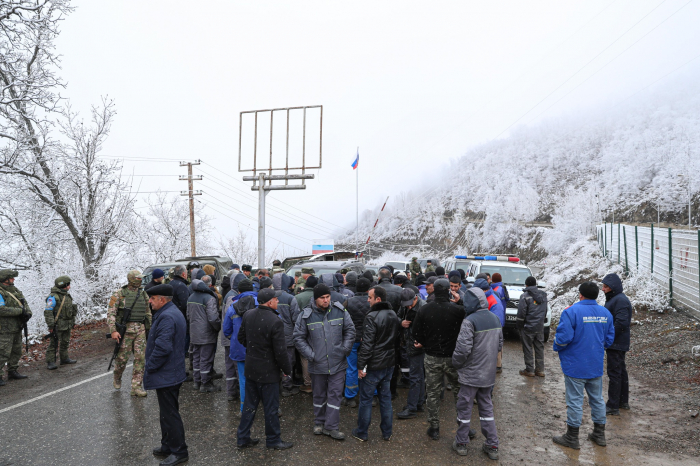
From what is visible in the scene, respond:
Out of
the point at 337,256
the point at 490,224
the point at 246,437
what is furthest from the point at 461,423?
the point at 490,224

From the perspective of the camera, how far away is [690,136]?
76.4 metres

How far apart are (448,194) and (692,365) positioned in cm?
12268

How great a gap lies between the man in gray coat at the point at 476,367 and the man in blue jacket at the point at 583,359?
3.11ft

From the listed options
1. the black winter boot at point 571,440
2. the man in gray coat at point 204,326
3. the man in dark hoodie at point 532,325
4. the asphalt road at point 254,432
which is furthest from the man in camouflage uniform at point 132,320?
the man in dark hoodie at point 532,325

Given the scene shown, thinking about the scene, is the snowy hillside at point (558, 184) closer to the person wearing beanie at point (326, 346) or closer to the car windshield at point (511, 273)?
the car windshield at point (511, 273)

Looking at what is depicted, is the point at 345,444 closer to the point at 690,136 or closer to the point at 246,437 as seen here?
the point at 246,437

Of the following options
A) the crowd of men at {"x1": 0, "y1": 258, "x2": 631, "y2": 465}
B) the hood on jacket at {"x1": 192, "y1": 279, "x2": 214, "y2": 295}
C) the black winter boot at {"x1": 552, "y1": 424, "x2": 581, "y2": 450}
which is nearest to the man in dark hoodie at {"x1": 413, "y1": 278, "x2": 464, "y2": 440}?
the crowd of men at {"x1": 0, "y1": 258, "x2": 631, "y2": 465}

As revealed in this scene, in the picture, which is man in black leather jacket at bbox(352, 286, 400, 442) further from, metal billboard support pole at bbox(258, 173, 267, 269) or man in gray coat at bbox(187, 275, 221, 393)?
metal billboard support pole at bbox(258, 173, 267, 269)

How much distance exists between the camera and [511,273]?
496 inches

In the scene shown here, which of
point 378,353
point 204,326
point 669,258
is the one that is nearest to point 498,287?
point 378,353

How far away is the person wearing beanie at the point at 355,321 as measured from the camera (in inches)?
240

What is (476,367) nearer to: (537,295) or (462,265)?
(537,295)

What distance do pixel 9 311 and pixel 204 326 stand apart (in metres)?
4.07

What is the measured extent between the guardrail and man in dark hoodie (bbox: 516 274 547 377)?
4608mm
